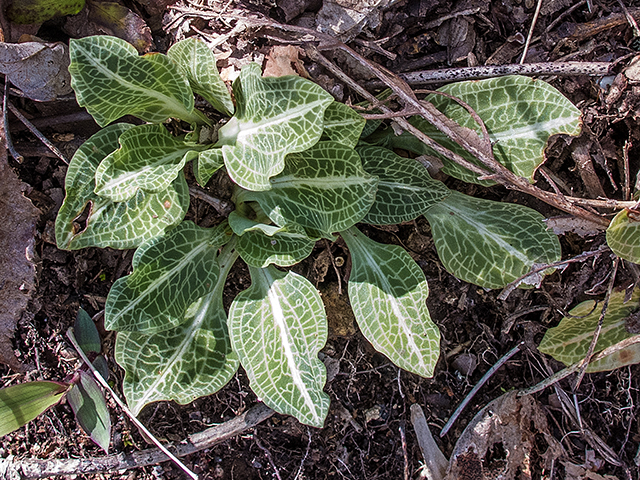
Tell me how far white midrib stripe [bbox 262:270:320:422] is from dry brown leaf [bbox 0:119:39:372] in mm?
1188

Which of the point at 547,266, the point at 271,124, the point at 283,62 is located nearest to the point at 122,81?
the point at 271,124

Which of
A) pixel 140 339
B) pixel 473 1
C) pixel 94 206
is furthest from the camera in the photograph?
pixel 473 1

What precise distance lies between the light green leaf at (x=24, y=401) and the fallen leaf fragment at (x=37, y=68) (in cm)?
138

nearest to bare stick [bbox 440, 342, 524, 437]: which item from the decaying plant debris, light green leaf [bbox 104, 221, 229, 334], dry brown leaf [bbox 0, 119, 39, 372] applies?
the decaying plant debris

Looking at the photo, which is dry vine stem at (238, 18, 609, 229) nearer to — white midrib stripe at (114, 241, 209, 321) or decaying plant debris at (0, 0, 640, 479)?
decaying plant debris at (0, 0, 640, 479)

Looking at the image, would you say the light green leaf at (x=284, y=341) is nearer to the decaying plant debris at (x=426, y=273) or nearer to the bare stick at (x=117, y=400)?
the decaying plant debris at (x=426, y=273)

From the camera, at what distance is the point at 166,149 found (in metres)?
2.40

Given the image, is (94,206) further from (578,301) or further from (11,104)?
(578,301)

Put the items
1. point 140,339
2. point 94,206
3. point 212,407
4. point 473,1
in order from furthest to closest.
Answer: point 212,407 < point 473,1 < point 140,339 < point 94,206

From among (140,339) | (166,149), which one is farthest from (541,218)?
(140,339)

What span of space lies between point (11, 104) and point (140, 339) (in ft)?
4.23

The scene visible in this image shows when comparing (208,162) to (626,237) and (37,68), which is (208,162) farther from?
(626,237)

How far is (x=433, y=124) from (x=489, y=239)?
25.7 inches

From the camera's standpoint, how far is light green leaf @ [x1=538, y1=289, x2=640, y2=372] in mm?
2820
